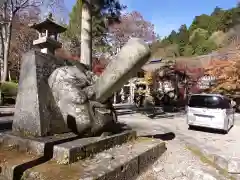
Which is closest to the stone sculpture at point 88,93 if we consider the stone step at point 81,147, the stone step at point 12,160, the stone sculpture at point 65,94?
the stone sculpture at point 65,94

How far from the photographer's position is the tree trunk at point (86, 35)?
31.5 ft

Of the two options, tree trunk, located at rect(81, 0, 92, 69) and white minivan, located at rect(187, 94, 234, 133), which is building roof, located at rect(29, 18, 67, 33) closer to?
tree trunk, located at rect(81, 0, 92, 69)

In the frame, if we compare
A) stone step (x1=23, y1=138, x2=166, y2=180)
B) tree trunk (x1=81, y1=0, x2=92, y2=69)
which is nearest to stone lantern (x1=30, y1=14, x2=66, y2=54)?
tree trunk (x1=81, y1=0, x2=92, y2=69)

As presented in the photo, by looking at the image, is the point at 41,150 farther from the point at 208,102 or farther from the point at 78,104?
the point at 208,102

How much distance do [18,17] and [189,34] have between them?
105 feet

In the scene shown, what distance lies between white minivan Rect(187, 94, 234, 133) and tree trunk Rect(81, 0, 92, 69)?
4845 mm

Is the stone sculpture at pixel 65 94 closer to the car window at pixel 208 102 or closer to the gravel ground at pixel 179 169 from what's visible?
the gravel ground at pixel 179 169

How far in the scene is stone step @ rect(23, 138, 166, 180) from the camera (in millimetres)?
2715

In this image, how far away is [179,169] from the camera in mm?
4031

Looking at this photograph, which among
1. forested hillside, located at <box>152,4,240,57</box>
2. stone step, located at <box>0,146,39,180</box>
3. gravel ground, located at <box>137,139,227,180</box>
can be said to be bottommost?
gravel ground, located at <box>137,139,227,180</box>

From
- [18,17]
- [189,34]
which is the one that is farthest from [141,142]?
[189,34]

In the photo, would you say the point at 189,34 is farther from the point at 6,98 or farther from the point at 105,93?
the point at 105,93

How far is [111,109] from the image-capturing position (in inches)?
172

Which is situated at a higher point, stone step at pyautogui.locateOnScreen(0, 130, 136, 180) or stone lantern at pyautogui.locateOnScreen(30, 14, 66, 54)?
stone lantern at pyautogui.locateOnScreen(30, 14, 66, 54)
